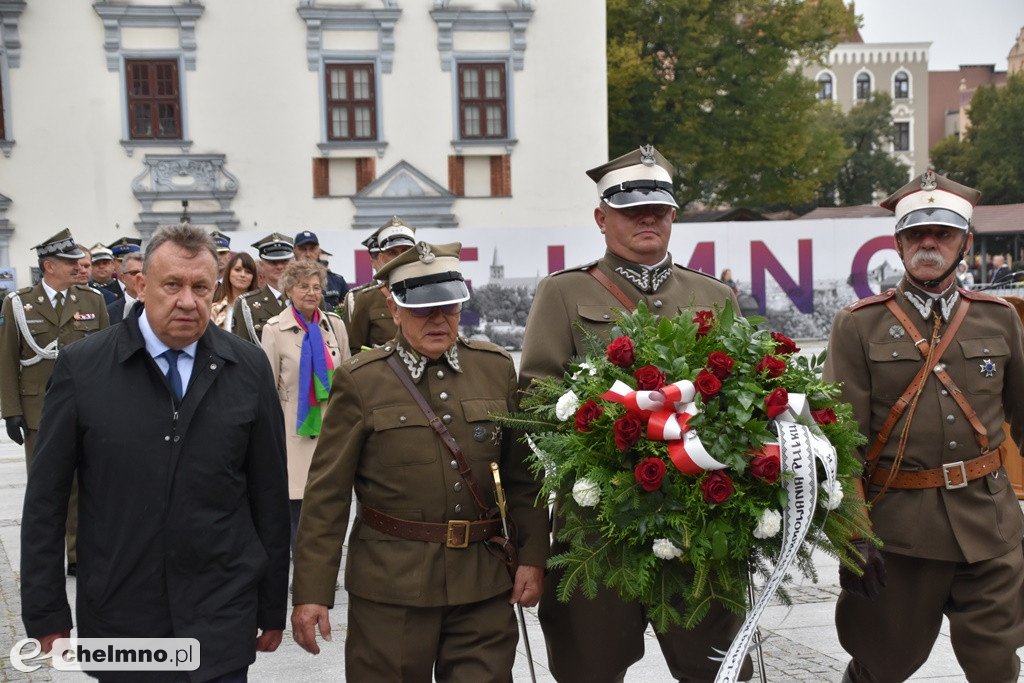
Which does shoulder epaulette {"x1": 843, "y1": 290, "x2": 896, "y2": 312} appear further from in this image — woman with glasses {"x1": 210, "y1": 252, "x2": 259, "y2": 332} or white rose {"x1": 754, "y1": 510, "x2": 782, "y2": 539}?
woman with glasses {"x1": 210, "y1": 252, "x2": 259, "y2": 332}

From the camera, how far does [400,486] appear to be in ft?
14.4

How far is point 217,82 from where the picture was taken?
1240 inches

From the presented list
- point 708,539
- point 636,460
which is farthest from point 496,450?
point 708,539

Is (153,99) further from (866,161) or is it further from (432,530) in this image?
(866,161)

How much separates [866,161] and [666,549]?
65.0 meters

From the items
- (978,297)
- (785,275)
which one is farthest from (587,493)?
(785,275)

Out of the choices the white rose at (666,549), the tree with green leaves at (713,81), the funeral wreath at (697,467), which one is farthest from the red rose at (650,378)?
the tree with green leaves at (713,81)

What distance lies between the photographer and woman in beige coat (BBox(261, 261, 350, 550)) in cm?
796

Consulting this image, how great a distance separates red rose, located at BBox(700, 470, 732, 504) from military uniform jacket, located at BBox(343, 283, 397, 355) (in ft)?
19.4

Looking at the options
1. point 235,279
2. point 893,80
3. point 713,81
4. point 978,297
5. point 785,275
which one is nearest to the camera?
point 978,297

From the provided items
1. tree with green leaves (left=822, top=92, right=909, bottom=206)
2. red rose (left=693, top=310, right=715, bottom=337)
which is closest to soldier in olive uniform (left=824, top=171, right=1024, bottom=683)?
red rose (left=693, top=310, right=715, bottom=337)

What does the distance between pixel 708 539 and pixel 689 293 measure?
1.49m

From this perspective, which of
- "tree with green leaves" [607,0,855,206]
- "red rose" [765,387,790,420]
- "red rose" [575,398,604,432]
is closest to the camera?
"red rose" [765,387,790,420]

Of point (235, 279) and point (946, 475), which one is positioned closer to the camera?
point (946, 475)
